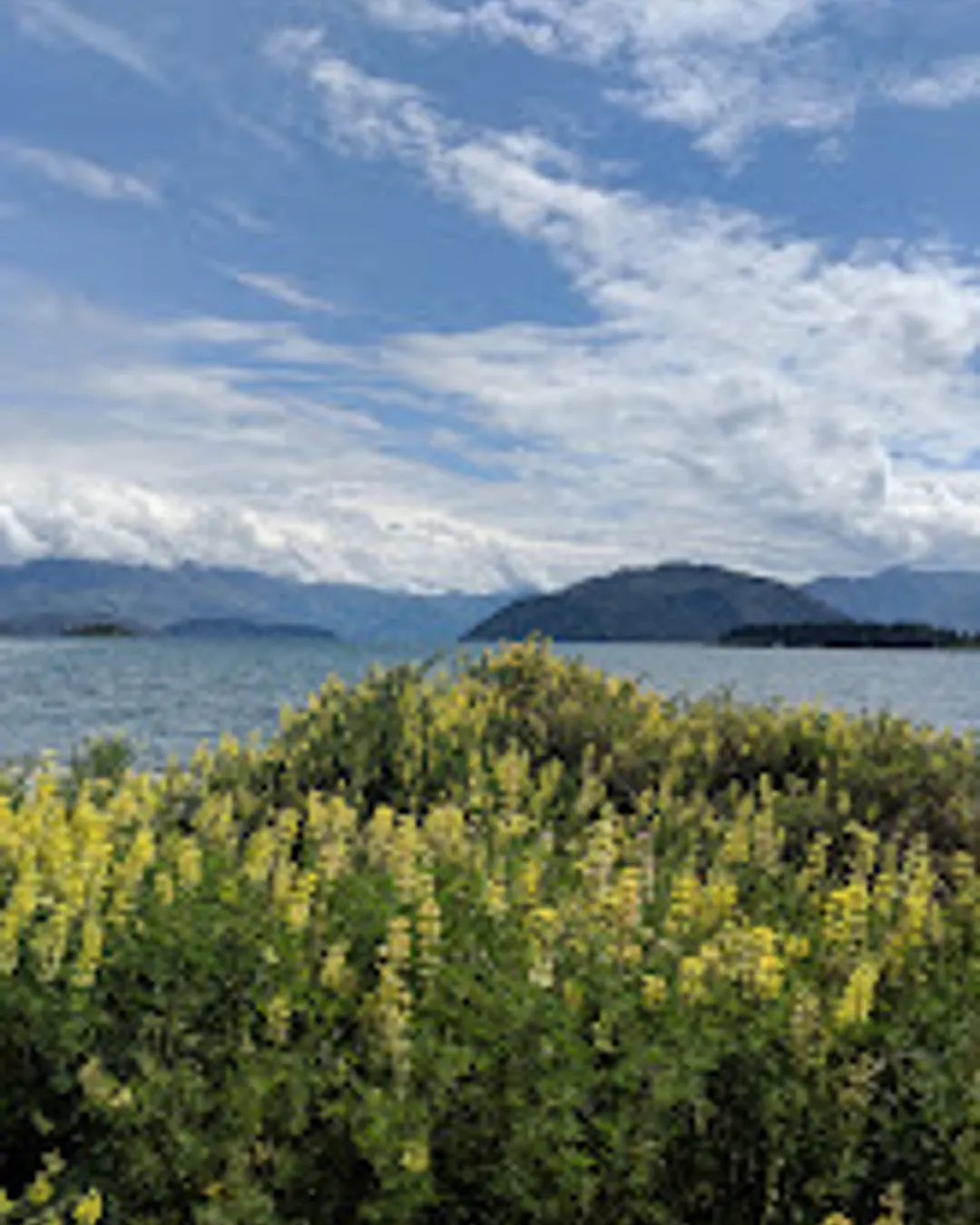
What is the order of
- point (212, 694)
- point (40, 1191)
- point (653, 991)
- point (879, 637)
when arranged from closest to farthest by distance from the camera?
point (40, 1191), point (653, 991), point (212, 694), point (879, 637)

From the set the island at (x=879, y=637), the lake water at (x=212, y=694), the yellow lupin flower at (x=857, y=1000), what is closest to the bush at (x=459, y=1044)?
the yellow lupin flower at (x=857, y=1000)

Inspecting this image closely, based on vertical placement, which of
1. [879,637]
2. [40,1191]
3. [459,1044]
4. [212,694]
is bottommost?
[212,694]

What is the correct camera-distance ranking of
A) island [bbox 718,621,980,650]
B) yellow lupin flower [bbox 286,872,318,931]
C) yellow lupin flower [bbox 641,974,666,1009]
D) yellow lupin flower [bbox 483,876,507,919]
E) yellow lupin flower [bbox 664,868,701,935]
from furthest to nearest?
island [bbox 718,621,980,650] → yellow lupin flower [bbox 664,868,701,935] → yellow lupin flower [bbox 483,876,507,919] → yellow lupin flower [bbox 286,872,318,931] → yellow lupin flower [bbox 641,974,666,1009]

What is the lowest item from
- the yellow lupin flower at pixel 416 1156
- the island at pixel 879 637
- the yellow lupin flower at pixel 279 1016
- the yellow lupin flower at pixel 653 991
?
the yellow lupin flower at pixel 416 1156

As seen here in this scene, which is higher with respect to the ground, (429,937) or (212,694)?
(429,937)

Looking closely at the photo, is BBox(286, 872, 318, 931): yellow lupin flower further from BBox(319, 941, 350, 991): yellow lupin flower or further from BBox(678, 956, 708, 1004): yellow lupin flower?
BBox(678, 956, 708, 1004): yellow lupin flower

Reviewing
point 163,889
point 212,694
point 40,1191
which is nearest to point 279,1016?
point 40,1191

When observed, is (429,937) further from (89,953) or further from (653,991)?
(89,953)

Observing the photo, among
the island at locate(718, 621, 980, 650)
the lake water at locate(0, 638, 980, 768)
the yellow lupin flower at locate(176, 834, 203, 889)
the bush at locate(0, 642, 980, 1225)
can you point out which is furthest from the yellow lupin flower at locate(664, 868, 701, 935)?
the island at locate(718, 621, 980, 650)

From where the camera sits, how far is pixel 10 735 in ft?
92.1

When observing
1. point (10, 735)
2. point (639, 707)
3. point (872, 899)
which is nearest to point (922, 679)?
point (10, 735)

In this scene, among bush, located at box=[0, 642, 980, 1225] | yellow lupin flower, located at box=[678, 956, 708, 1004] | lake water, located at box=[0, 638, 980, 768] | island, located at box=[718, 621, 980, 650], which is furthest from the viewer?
island, located at box=[718, 621, 980, 650]

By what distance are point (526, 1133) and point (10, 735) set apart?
2694 cm

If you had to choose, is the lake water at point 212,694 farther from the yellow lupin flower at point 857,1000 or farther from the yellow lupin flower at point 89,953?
the yellow lupin flower at point 89,953
